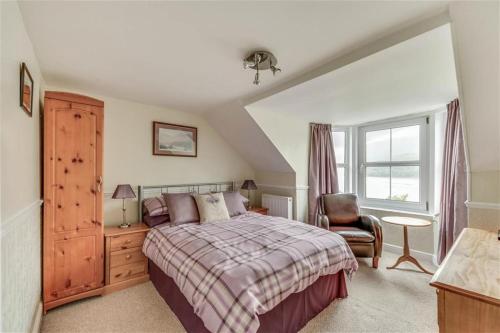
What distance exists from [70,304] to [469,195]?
4.23m

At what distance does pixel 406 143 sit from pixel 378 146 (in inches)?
16.5

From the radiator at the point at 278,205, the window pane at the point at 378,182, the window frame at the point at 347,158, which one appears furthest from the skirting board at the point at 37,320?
the window pane at the point at 378,182

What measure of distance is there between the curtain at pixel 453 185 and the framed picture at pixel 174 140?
3.55 meters

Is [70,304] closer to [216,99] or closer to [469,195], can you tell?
[216,99]

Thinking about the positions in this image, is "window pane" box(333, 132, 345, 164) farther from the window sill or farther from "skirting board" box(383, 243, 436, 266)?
"skirting board" box(383, 243, 436, 266)

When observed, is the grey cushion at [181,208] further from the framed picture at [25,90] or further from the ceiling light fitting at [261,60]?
the ceiling light fitting at [261,60]

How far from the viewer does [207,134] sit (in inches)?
152

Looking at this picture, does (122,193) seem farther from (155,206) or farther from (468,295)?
(468,295)

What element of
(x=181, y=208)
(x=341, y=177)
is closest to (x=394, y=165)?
(x=341, y=177)

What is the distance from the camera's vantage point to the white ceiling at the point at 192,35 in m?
1.32

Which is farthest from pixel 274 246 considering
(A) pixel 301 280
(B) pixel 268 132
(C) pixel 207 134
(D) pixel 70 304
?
(C) pixel 207 134

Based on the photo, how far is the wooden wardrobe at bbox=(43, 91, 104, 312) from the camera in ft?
6.69

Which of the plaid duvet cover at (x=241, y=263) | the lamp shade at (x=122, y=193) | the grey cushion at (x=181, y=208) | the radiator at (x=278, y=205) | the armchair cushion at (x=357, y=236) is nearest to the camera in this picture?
the plaid duvet cover at (x=241, y=263)

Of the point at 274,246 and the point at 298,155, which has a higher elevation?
the point at 298,155
